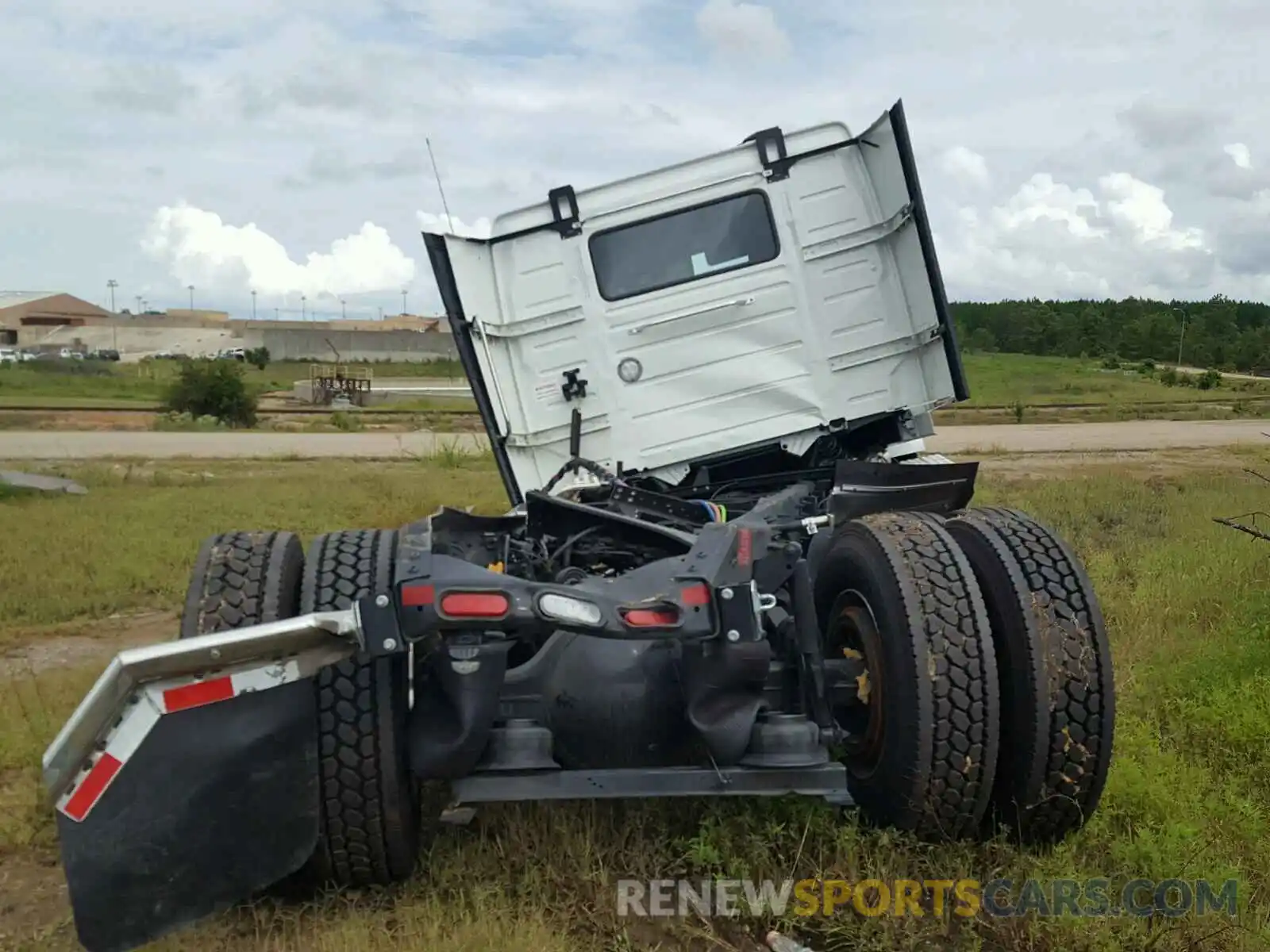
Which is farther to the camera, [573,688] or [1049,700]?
[573,688]

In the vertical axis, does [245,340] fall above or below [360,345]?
above

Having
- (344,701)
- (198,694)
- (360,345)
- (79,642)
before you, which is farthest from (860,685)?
(360,345)

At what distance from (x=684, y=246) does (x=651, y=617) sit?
3.70 metres

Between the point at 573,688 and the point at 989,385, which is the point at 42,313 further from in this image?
the point at 573,688

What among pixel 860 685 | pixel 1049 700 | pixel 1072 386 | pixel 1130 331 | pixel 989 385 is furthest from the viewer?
pixel 1130 331

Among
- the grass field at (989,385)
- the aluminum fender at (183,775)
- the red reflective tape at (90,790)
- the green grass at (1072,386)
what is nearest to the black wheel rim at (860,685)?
the aluminum fender at (183,775)

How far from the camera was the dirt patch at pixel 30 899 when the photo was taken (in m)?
3.19

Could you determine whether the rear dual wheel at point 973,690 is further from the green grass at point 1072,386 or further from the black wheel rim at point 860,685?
the green grass at point 1072,386

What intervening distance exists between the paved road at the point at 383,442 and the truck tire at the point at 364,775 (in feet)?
59.4

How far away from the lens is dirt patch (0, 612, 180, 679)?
622 cm

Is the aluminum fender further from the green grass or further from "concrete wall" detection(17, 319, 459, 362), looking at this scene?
"concrete wall" detection(17, 319, 459, 362)

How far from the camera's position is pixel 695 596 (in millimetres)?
2820

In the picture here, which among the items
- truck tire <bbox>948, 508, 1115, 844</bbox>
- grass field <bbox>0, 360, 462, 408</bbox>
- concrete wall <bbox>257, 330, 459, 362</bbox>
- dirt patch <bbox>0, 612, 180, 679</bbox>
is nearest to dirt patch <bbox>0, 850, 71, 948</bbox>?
dirt patch <bbox>0, 612, 180, 679</bbox>

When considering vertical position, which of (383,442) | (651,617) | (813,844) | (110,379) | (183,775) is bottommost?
(813,844)
